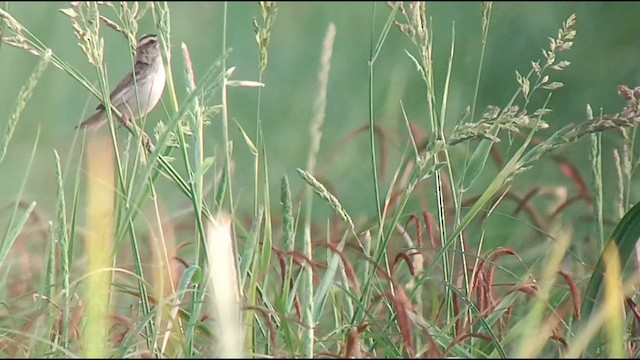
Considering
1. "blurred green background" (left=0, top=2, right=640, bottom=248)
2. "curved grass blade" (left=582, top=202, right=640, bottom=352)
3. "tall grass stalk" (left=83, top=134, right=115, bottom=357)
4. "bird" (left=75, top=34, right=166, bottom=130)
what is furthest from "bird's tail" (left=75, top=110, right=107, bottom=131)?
"curved grass blade" (left=582, top=202, right=640, bottom=352)

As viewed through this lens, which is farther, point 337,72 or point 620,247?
point 337,72

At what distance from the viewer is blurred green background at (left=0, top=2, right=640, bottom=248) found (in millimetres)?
2711

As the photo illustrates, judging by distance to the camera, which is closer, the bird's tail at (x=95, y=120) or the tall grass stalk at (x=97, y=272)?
the tall grass stalk at (x=97, y=272)

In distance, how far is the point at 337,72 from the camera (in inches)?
128

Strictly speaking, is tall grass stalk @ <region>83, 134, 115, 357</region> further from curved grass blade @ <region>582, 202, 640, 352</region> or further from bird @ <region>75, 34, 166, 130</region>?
bird @ <region>75, 34, 166, 130</region>

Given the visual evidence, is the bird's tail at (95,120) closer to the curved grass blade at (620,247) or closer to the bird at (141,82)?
the bird at (141,82)

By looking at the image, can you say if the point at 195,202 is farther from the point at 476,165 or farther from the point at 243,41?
the point at 243,41

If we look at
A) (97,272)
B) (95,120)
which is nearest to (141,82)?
(95,120)

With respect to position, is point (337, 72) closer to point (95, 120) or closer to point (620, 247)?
point (95, 120)

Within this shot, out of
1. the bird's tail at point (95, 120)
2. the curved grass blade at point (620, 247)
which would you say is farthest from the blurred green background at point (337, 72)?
the curved grass blade at point (620, 247)

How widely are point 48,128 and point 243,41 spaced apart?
24.5 inches

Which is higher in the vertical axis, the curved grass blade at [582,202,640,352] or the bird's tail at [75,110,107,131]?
the bird's tail at [75,110,107,131]

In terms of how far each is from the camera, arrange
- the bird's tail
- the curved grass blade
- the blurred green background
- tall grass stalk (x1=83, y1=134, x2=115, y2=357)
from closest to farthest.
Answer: tall grass stalk (x1=83, y1=134, x2=115, y2=357)
the curved grass blade
the bird's tail
the blurred green background

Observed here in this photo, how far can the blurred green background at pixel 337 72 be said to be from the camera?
8.89 feet
